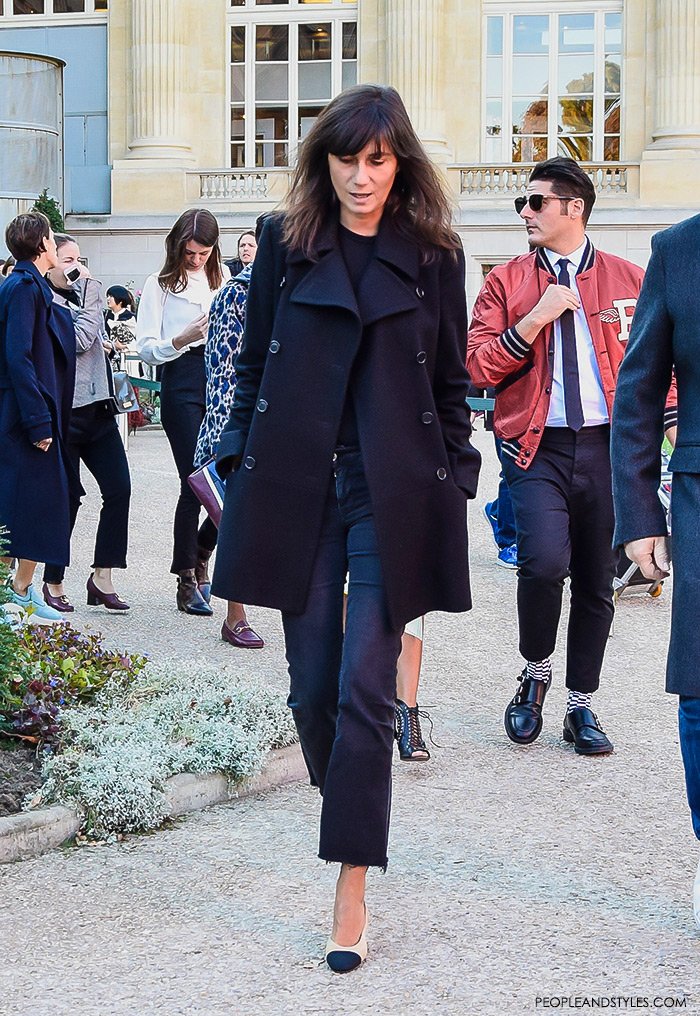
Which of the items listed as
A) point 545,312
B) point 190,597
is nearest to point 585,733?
point 545,312

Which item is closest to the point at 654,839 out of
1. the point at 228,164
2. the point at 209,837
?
the point at 209,837

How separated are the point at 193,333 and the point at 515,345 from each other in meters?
3.11

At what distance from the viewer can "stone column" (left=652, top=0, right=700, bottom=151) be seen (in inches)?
1172

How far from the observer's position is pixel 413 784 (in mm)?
5598

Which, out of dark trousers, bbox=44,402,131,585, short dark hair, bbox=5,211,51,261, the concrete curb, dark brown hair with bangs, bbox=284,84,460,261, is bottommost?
the concrete curb

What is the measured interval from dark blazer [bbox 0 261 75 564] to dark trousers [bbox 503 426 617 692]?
120 inches

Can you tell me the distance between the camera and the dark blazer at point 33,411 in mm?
8094

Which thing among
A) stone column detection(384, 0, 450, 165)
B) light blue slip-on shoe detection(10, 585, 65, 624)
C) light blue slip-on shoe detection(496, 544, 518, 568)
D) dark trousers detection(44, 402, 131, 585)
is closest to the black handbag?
dark trousers detection(44, 402, 131, 585)

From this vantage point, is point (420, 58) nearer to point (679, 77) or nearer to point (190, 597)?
point (679, 77)

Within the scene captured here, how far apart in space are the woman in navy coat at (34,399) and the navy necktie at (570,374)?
3146mm

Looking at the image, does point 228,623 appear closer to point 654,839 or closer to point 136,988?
point 654,839

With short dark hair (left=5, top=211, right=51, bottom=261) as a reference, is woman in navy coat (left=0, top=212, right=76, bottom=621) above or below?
below

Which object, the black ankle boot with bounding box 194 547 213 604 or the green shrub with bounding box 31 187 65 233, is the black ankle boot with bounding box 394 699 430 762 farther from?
the green shrub with bounding box 31 187 65 233

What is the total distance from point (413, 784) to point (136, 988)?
1958mm
